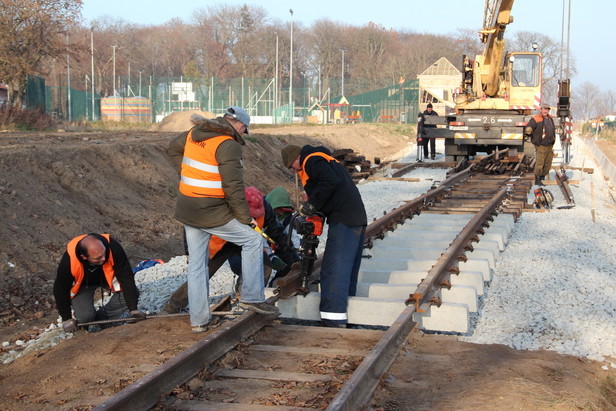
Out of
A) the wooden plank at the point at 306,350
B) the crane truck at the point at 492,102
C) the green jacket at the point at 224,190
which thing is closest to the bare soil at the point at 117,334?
the wooden plank at the point at 306,350

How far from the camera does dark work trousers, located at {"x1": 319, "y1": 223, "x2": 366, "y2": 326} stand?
20.9ft

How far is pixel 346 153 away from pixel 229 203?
14.9 m

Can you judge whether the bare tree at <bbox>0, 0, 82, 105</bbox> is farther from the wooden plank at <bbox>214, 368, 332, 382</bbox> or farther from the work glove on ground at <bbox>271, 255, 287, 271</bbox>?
the wooden plank at <bbox>214, 368, 332, 382</bbox>

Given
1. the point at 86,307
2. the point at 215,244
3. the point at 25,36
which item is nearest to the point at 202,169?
the point at 215,244

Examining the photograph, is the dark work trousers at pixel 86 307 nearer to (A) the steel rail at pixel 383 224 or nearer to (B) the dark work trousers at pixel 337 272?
(A) the steel rail at pixel 383 224

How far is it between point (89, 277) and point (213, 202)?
1587 millimetres

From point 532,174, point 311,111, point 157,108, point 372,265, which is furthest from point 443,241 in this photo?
point 311,111

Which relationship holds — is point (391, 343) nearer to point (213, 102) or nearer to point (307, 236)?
point (307, 236)

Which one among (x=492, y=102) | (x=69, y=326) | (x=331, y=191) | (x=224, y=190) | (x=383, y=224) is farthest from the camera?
(x=492, y=102)

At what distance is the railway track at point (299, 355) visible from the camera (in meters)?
4.48

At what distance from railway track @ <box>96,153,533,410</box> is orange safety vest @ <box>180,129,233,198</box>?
105 cm

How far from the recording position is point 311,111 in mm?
63688

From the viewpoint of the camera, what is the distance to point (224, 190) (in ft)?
18.8

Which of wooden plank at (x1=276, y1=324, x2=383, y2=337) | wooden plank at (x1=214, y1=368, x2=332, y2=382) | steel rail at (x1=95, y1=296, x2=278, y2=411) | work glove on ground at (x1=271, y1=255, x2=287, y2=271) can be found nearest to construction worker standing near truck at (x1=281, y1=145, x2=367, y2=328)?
wooden plank at (x1=276, y1=324, x2=383, y2=337)
